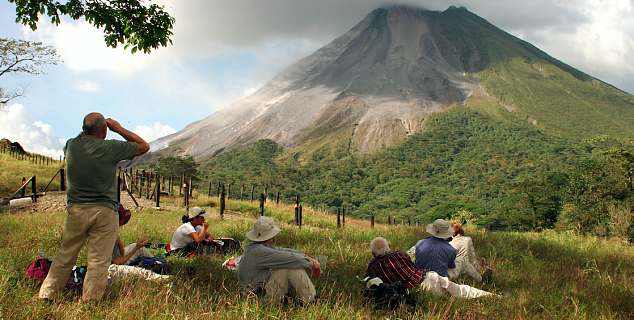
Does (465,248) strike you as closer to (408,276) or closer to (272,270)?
(408,276)

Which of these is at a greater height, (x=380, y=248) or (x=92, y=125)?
→ (x=92, y=125)

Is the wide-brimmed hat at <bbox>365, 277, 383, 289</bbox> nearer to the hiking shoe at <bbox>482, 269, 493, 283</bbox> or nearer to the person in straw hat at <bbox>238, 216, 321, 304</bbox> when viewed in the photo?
the person in straw hat at <bbox>238, 216, 321, 304</bbox>

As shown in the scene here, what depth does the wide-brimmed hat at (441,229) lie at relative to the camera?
5105 mm

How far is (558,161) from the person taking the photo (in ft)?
373

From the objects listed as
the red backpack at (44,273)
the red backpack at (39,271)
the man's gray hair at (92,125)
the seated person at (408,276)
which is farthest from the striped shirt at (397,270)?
the red backpack at (39,271)

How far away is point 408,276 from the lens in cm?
445

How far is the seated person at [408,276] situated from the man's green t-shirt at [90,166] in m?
3.06

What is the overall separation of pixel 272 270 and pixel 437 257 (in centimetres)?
236

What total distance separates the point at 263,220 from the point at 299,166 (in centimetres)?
12185

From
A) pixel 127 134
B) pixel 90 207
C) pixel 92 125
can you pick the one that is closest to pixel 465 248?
pixel 127 134

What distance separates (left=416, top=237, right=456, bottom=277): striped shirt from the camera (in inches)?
196

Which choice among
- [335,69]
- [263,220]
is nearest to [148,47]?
[263,220]

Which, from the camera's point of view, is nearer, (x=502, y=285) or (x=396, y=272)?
(x=396, y=272)

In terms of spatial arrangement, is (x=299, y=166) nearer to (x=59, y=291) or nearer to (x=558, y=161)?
(x=558, y=161)
